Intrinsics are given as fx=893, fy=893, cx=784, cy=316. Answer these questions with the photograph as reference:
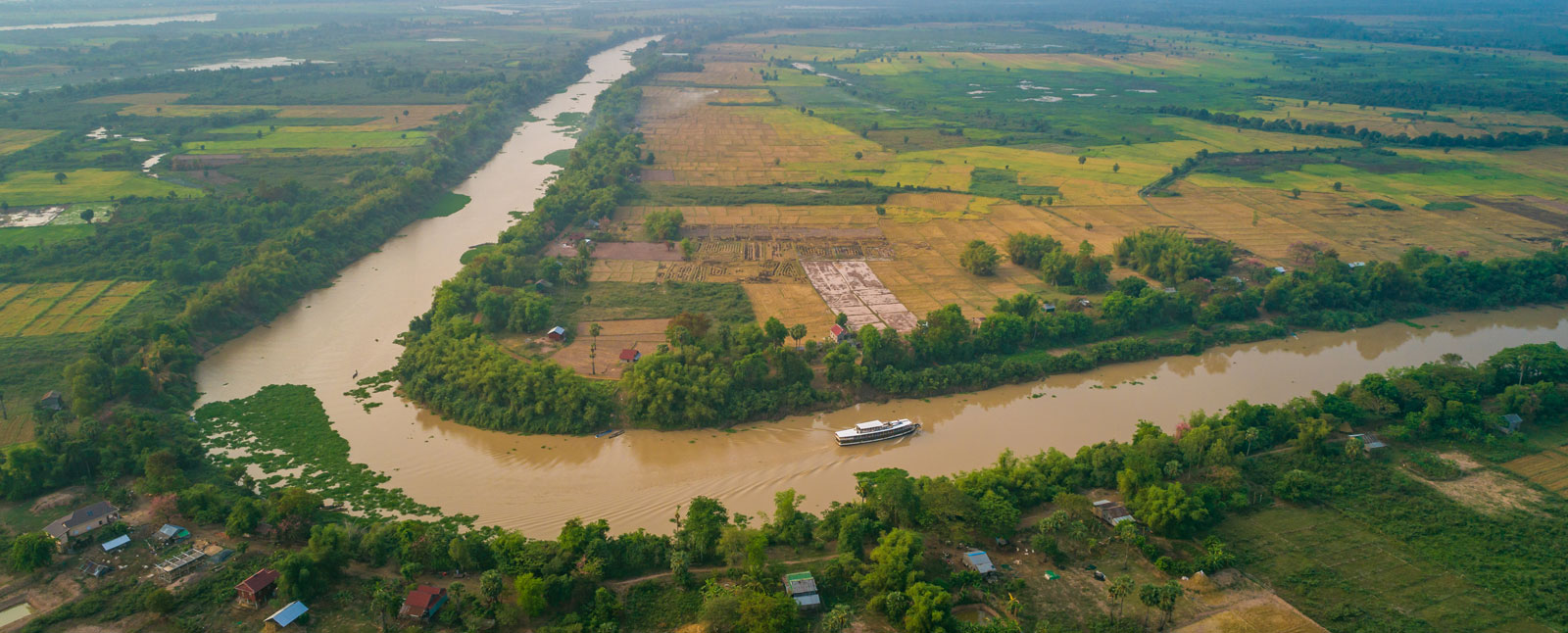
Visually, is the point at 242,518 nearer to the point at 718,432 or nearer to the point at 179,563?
the point at 179,563

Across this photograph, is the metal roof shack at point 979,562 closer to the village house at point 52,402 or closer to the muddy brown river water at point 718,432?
the muddy brown river water at point 718,432

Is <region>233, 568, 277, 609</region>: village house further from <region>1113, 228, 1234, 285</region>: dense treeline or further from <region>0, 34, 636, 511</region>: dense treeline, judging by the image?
<region>1113, 228, 1234, 285</region>: dense treeline

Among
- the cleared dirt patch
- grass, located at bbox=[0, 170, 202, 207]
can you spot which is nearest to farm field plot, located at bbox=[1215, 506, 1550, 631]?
the cleared dirt patch

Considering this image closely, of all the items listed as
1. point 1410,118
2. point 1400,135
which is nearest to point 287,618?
point 1400,135

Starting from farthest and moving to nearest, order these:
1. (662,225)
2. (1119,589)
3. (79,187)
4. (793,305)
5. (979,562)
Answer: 1. (79,187)
2. (662,225)
3. (793,305)
4. (979,562)
5. (1119,589)

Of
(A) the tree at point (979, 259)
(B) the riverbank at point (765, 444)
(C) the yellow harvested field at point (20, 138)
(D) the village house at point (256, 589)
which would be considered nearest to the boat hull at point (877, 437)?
(B) the riverbank at point (765, 444)

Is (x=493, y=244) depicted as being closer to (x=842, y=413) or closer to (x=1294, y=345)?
(x=842, y=413)

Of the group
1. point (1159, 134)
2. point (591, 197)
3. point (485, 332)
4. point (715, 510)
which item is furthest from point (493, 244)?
point (1159, 134)
